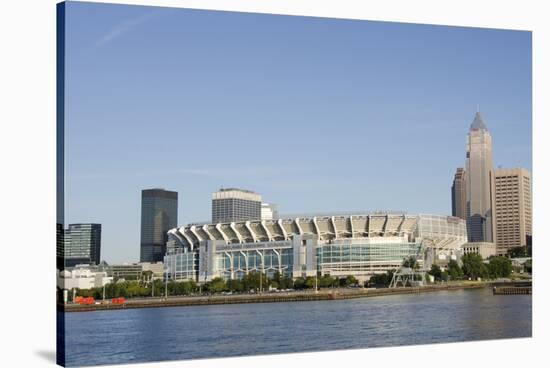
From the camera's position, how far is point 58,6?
9062mm

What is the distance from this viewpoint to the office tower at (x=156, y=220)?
15.7 metres

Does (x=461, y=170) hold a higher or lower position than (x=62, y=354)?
higher

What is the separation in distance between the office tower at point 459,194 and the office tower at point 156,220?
428 centimetres

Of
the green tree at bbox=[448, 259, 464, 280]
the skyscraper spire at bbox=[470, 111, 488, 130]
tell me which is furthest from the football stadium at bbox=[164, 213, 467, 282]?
the skyscraper spire at bbox=[470, 111, 488, 130]

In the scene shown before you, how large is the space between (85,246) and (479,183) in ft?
25.5

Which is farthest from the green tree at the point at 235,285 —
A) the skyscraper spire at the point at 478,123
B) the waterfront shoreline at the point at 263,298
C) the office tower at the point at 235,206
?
the skyscraper spire at the point at 478,123

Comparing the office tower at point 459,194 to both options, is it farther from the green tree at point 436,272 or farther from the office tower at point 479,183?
the green tree at point 436,272

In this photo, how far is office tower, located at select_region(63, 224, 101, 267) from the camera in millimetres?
11655

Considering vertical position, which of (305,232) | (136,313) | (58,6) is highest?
(58,6)

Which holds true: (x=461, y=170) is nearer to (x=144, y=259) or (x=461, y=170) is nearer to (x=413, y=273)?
(x=413, y=273)

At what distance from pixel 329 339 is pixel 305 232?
13.0 meters

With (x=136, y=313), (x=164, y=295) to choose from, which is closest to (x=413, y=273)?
(x=164, y=295)

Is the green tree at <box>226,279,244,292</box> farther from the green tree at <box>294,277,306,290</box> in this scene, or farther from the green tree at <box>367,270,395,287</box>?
the green tree at <box>367,270,395,287</box>

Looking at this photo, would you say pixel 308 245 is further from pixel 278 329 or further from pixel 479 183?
pixel 278 329
